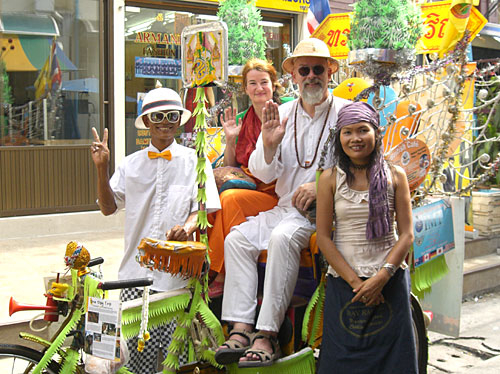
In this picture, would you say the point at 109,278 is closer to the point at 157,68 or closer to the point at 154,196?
the point at 154,196

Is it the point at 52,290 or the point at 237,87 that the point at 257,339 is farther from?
the point at 237,87

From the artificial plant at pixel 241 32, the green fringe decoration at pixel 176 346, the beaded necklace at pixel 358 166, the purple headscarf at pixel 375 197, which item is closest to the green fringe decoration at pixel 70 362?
the green fringe decoration at pixel 176 346

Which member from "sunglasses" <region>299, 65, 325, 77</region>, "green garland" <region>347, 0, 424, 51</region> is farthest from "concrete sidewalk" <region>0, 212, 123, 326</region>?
"green garland" <region>347, 0, 424, 51</region>

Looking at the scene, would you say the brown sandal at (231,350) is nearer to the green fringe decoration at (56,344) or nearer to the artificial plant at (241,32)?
the green fringe decoration at (56,344)

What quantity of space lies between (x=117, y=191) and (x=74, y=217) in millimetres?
4935

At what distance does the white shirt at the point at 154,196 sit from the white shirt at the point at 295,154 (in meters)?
0.42

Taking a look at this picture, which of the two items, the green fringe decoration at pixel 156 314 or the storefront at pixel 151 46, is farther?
the storefront at pixel 151 46

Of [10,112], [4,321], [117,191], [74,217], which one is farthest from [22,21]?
[117,191]

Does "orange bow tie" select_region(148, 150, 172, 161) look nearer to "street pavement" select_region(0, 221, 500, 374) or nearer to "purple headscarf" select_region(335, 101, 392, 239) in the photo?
"purple headscarf" select_region(335, 101, 392, 239)

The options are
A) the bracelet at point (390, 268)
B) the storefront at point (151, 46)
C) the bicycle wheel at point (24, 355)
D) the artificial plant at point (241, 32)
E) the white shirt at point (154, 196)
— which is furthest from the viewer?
the storefront at point (151, 46)

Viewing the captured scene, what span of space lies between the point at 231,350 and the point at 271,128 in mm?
1239

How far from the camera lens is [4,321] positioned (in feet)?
15.3

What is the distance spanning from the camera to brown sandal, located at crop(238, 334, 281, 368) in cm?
316

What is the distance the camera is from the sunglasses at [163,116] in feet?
11.2
